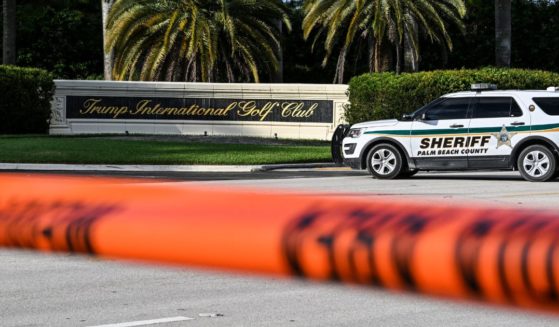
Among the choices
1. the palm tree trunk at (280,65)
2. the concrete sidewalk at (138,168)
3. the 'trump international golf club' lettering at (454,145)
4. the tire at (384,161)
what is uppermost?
the palm tree trunk at (280,65)

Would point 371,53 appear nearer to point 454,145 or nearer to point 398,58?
point 398,58

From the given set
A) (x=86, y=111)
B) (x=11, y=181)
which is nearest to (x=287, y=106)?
(x=86, y=111)

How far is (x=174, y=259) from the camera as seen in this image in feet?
4.11

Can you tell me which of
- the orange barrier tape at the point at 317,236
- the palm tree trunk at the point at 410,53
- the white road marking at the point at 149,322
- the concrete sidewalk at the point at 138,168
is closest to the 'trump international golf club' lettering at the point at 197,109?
the palm tree trunk at the point at 410,53

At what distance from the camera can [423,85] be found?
31062mm

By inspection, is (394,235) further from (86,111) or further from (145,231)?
(86,111)

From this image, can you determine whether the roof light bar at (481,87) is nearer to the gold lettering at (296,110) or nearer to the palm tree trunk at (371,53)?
the gold lettering at (296,110)

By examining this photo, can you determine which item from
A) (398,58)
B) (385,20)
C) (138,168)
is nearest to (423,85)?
(385,20)

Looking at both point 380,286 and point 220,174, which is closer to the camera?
point 380,286

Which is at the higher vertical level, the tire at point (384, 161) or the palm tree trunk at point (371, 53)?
the palm tree trunk at point (371, 53)

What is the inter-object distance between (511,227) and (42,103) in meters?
34.9

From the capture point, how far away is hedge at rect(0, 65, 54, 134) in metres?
34.6

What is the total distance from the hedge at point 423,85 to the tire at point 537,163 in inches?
478

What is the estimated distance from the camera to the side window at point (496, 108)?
62.1 ft
